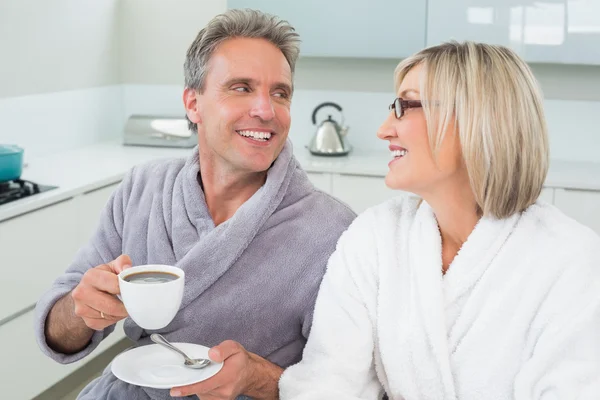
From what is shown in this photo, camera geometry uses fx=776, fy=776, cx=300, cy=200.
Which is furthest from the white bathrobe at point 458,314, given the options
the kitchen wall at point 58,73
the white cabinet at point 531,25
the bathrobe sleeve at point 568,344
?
the kitchen wall at point 58,73

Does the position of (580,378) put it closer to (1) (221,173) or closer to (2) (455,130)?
(2) (455,130)

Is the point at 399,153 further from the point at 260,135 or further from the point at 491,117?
the point at 260,135

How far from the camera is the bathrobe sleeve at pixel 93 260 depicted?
1.69 m

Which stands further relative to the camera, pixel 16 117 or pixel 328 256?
pixel 16 117

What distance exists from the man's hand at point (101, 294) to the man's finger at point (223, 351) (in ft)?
0.62

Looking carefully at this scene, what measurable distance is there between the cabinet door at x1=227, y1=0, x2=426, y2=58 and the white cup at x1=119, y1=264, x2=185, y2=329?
2.61 metres

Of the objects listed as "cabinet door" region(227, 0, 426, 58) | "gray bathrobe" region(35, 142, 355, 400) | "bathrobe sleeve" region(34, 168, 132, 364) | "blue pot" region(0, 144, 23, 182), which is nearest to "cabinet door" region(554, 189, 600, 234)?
"cabinet door" region(227, 0, 426, 58)

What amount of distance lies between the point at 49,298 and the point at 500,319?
3.14 feet

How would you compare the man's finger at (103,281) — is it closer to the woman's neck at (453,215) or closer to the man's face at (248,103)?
the man's face at (248,103)

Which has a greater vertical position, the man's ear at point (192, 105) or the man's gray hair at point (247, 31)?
the man's gray hair at point (247, 31)

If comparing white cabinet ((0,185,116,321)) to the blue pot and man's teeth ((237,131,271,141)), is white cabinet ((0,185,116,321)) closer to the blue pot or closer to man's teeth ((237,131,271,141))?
the blue pot

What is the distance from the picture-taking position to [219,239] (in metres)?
1.69

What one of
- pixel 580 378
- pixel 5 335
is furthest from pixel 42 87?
pixel 580 378

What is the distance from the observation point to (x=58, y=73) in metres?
3.90
